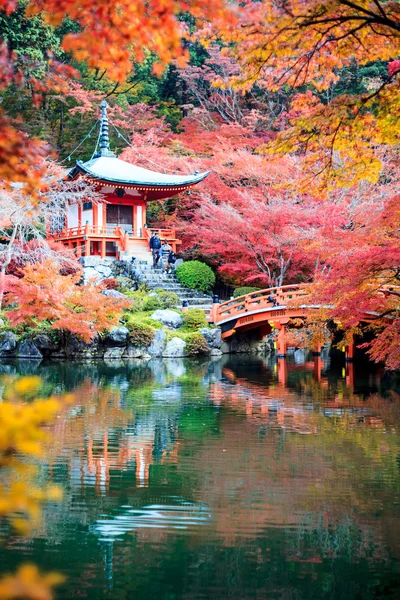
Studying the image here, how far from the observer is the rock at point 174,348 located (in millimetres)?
18484

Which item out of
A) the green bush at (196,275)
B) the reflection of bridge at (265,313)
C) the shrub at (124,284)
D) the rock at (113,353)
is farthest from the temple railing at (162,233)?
the rock at (113,353)

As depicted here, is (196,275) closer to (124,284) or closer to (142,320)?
(124,284)

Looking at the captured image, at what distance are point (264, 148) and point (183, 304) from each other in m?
14.7

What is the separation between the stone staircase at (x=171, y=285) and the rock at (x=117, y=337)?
3.33m

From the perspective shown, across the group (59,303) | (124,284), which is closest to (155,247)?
(124,284)

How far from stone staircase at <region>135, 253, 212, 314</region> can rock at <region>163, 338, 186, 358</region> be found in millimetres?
2491

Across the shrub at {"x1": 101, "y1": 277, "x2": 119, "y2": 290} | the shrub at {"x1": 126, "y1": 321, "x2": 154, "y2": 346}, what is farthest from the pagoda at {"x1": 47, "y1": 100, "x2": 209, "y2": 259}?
the shrub at {"x1": 126, "y1": 321, "x2": 154, "y2": 346}

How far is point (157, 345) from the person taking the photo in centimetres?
1838

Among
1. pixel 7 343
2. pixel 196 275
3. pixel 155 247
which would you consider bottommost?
pixel 7 343

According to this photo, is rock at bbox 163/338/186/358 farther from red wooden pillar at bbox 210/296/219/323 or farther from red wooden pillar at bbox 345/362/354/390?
red wooden pillar at bbox 345/362/354/390

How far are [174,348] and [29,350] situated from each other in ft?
13.9

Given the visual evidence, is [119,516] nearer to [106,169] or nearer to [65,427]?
[65,427]

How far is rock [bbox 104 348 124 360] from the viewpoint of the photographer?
1809 centimetres

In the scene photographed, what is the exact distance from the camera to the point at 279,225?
787 inches
